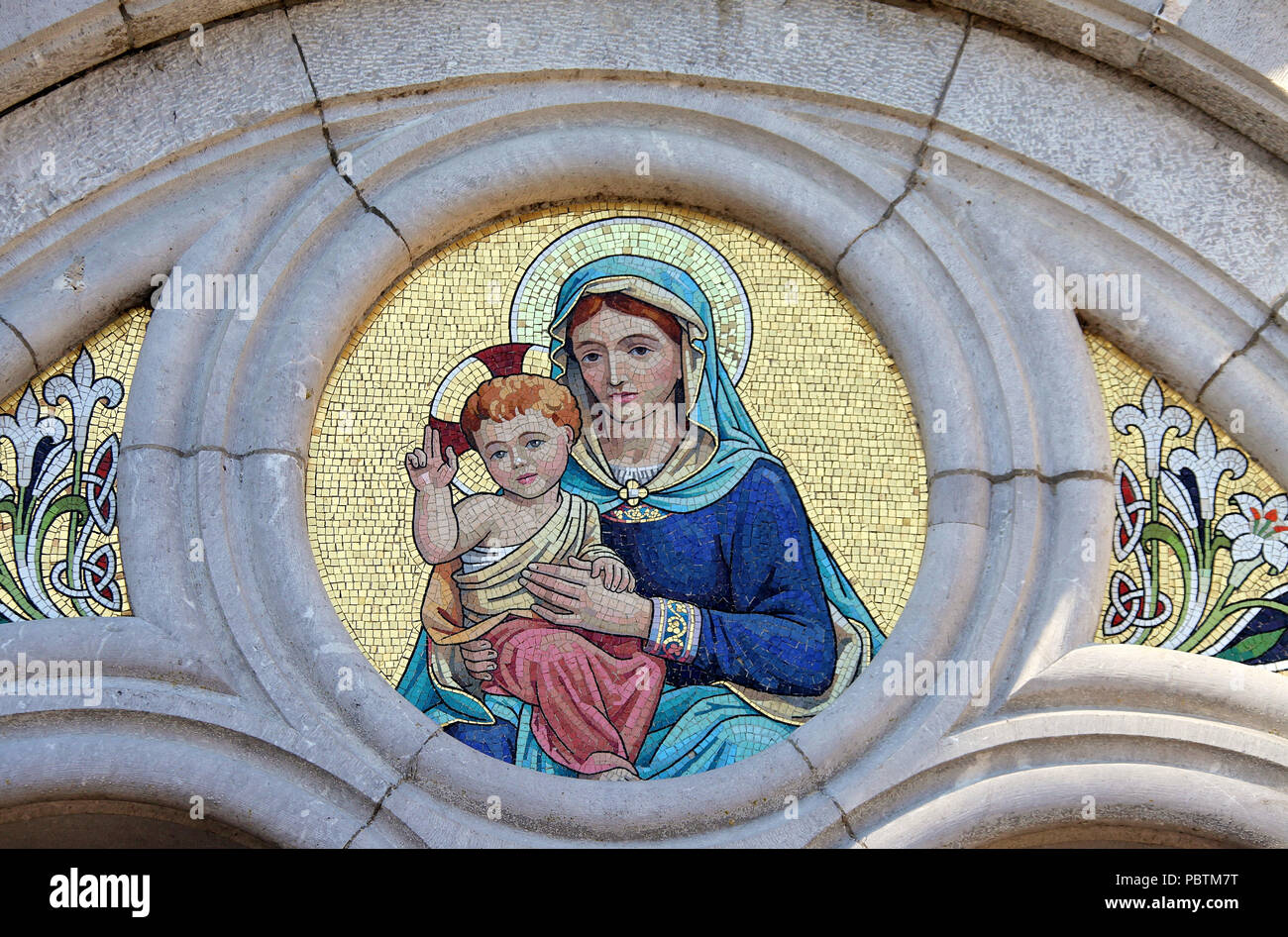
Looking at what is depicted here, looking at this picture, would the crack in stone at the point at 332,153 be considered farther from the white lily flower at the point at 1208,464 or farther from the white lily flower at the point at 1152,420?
the white lily flower at the point at 1208,464

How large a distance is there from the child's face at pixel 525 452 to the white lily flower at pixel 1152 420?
7.09 ft

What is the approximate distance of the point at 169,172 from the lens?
6.37m

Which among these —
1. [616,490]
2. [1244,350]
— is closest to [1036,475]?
[1244,350]

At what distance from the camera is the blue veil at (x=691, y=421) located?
20.7 feet

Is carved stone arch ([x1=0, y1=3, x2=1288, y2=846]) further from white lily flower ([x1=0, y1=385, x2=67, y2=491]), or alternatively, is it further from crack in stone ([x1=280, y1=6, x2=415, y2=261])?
white lily flower ([x1=0, y1=385, x2=67, y2=491])

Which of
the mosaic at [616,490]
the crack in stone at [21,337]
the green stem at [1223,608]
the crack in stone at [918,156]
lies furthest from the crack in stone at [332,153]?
the green stem at [1223,608]

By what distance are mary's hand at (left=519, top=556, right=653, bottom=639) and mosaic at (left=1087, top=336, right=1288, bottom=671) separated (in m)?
1.72

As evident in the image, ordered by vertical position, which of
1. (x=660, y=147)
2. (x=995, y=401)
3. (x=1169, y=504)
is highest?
(x=660, y=147)

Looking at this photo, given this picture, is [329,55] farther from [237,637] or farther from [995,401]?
[995,401]

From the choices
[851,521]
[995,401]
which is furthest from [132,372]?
[995,401]

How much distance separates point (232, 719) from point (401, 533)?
0.95 metres

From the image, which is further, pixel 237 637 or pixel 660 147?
pixel 660 147

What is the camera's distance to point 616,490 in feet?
20.8

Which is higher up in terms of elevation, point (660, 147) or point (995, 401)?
point (660, 147)
